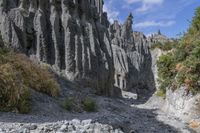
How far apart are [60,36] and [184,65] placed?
1402 cm

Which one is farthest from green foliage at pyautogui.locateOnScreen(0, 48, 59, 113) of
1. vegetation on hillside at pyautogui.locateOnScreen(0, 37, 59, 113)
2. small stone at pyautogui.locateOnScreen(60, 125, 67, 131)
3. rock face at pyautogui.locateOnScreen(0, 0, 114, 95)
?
rock face at pyautogui.locateOnScreen(0, 0, 114, 95)

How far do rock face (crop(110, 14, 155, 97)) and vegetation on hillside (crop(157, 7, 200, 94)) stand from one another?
34.5 meters

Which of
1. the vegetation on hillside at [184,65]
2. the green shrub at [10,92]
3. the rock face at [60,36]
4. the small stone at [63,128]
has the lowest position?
the small stone at [63,128]

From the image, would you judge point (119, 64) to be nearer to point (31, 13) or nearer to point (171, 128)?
point (31, 13)

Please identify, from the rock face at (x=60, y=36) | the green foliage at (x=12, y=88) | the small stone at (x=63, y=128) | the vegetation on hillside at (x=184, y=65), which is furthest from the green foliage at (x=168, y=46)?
the small stone at (x=63, y=128)

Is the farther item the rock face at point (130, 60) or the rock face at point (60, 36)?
the rock face at point (130, 60)

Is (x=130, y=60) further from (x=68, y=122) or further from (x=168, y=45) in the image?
(x=68, y=122)

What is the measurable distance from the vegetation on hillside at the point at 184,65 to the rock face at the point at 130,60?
3449 cm

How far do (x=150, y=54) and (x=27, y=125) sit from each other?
243 ft

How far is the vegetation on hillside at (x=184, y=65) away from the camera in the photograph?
1837 centimetres

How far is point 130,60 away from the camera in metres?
68.8

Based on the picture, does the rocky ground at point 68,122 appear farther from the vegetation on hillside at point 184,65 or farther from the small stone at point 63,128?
the vegetation on hillside at point 184,65

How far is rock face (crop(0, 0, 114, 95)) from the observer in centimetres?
2716

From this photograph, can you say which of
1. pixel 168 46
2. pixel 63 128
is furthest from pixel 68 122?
pixel 168 46
